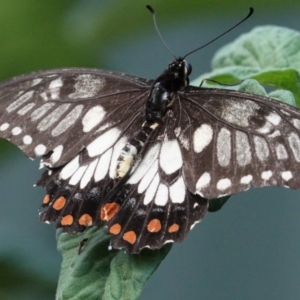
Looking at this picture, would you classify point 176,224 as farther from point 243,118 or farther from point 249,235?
point 249,235

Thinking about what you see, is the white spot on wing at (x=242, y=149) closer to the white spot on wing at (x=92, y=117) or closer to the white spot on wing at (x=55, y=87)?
the white spot on wing at (x=92, y=117)

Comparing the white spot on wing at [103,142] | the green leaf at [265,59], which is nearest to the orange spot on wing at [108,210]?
the white spot on wing at [103,142]

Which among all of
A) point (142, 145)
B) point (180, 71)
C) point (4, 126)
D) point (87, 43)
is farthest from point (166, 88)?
point (87, 43)

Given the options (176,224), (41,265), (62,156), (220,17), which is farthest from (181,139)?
(41,265)

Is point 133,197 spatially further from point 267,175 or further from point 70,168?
point 267,175

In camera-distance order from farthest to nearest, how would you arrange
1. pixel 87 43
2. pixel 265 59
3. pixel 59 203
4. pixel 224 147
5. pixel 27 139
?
pixel 87 43, pixel 265 59, pixel 27 139, pixel 59 203, pixel 224 147

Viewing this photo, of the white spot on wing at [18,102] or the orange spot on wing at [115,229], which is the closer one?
the orange spot on wing at [115,229]

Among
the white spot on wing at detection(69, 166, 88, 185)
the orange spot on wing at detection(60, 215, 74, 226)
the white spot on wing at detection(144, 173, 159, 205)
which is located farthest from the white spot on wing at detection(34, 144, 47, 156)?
the white spot on wing at detection(144, 173, 159, 205)
